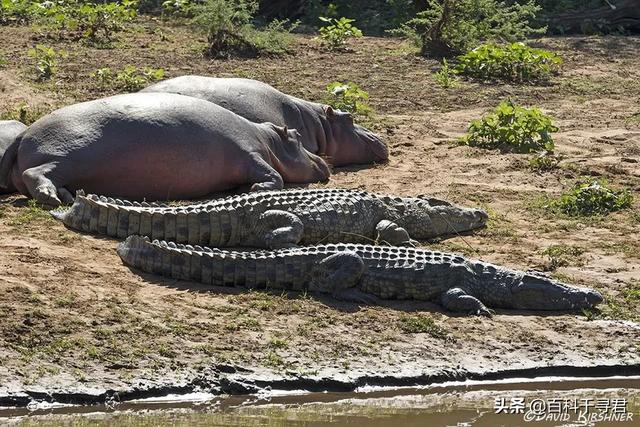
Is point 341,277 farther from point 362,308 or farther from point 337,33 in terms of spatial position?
point 337,33

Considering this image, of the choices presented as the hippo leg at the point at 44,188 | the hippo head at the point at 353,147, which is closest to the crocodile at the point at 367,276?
the hippo leg at the point at 44,188

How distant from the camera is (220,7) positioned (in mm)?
16109

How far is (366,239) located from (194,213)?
4.13 feet

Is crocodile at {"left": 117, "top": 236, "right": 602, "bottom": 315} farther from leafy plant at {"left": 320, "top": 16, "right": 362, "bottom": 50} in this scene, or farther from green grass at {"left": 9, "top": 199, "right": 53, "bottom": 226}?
leafy plant at {"left": 320, "top": 16, "right": 362, "bottom": 50}

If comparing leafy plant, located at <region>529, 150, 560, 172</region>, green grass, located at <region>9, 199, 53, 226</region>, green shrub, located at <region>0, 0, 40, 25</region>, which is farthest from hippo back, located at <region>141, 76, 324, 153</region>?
green shrub, located at <region>0, 0, 40, 25</region>

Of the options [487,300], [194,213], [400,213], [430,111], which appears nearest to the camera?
[487,300]

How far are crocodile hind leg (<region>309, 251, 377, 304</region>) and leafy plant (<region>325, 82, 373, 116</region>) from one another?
5713 millimetres

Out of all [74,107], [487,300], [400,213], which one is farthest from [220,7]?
[487,300]

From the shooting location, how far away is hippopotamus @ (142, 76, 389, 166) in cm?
1191

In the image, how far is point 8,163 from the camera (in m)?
10.3

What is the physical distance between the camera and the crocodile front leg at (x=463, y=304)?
8195 mm

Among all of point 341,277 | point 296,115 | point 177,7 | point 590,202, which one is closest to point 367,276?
point 341,277

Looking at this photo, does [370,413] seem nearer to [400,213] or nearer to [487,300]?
[487,300]

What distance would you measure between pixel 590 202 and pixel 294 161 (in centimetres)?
249
